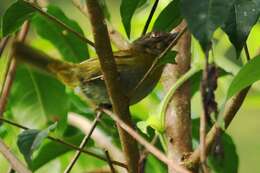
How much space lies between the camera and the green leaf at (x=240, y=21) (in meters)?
0.72

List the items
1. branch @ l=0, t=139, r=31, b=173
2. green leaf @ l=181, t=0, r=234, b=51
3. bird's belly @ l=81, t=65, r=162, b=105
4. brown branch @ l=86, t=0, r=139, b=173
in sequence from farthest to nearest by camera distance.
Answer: bird's belly @ l=81, t=65, r=162, b=105 → branch @ l=0, t=139, r=31, b=173 → brown branch @ l=86, t=0, r=139, b=173 → green leaf @ l=181, t=0, r=234, b=51

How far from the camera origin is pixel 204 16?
2.16ft

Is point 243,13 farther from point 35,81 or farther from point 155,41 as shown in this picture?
point 35,81

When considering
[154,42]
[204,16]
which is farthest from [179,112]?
[204,16]

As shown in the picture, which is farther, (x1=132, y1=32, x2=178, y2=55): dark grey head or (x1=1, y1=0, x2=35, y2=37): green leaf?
(x1=132, y1=32, x2=178, y2=55): dark grey head

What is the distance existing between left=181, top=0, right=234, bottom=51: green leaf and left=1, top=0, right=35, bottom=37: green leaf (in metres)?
0.33

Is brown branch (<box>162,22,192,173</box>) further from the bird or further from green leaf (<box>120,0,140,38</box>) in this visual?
green leaf (<box>120,0,140,38</box>)

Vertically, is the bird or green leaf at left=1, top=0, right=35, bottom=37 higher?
green leaf at left=1, top=0, right=35, bottom=37

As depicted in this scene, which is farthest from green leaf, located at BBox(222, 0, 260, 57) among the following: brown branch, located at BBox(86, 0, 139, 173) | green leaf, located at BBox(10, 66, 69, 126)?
green leaf, located at BBox(10, 66, 69, 126)

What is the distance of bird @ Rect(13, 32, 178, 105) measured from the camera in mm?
1201

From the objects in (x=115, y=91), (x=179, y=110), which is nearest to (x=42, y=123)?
(x=179, y=110)

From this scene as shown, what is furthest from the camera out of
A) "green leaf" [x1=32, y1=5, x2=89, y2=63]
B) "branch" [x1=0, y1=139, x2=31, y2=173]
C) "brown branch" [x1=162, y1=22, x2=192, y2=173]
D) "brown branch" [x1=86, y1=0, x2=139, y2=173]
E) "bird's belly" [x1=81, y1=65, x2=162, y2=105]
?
"green leaf" [x1=32, y1=5, x2=89, y2=63]

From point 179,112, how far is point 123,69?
11.7 inches

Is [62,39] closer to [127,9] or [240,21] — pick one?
[127,9]
